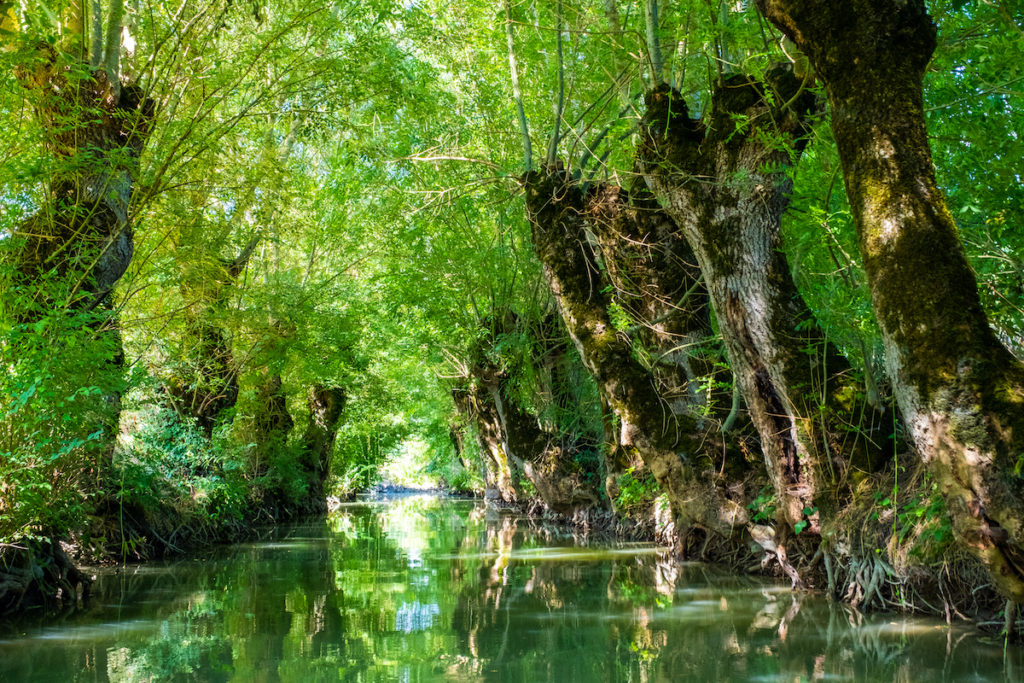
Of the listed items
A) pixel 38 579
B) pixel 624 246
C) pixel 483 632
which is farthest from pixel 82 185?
pixel 624 246

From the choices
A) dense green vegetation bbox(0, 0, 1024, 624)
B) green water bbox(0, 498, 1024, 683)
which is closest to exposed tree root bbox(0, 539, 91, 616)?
dense green vegetation bbox(0, 0, 1024, 624)

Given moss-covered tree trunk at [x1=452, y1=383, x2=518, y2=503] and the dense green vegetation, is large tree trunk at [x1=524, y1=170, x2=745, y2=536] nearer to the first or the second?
the dense green vegetation

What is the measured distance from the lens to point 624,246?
873 cm

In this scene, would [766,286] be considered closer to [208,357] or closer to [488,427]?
[208,357]

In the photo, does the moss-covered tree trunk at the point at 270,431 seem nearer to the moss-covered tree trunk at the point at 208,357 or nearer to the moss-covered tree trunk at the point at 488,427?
the moss-covered tree trunk at the point at 208,357

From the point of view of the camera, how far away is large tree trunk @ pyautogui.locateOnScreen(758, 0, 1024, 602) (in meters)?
3.91

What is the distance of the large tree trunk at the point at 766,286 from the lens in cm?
624

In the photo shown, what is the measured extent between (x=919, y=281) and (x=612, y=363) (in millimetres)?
4650

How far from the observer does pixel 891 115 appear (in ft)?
14.1

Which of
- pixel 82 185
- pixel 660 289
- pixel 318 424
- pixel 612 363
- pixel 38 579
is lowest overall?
pixel 38 579

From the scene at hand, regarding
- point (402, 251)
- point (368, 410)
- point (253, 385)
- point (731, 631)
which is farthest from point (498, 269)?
point (368, 410)

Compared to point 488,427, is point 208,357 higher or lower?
higher

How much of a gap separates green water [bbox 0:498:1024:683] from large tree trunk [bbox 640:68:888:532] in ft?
4.15

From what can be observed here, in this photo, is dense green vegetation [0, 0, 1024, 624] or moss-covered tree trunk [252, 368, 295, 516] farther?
moss-covered tree trunk [252, 368, 295, 516]
